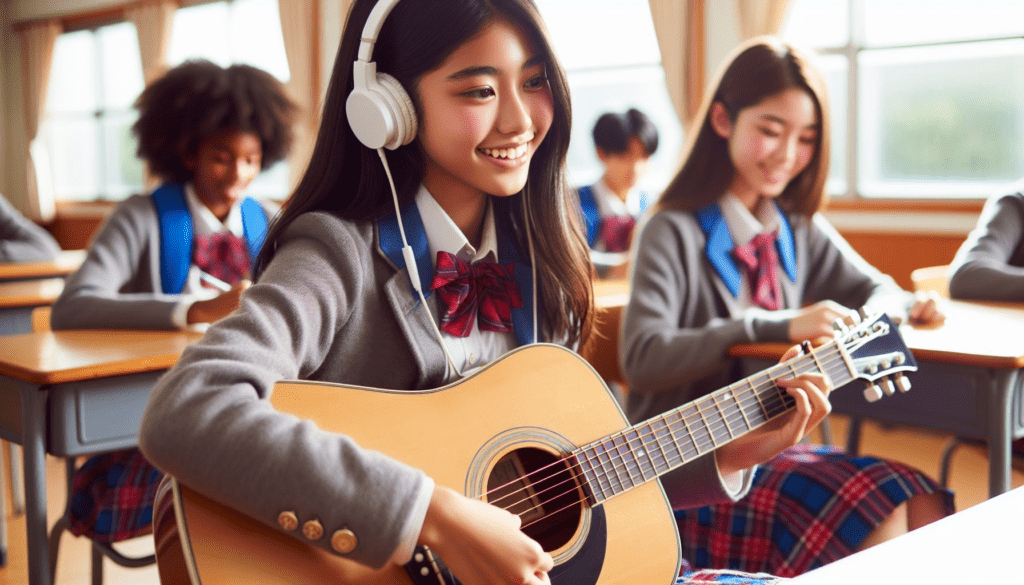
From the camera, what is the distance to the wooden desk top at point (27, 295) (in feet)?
10.3

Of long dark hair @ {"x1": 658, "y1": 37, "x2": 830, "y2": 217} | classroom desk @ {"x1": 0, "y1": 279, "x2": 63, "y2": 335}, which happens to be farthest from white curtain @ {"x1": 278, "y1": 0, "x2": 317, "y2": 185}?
long dark hair @ {"x1": 658, "y1": 37, "x2": 830, "y2": 217}

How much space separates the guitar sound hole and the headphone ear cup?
40 cm

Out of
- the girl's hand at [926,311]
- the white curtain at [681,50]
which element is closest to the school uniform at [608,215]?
the white curtain at [681,50]

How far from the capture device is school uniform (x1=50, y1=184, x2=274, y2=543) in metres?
1.86

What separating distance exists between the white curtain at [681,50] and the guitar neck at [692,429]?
4459mm

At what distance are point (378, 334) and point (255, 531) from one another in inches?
12.3

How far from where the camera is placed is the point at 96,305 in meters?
2.30

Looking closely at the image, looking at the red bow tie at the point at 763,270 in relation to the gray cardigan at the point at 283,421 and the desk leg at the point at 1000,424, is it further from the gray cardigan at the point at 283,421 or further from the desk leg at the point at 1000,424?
the gray cardigan at the point at 283,421

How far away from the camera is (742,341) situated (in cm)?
191

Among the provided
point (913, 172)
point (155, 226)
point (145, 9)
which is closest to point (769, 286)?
point (155, 226)

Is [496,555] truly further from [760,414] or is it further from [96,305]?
[96,305]

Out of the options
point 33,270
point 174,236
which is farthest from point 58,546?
point 33,270

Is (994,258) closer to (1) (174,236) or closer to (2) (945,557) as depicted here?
(2) (945,557)

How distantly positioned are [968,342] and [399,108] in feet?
4.34
